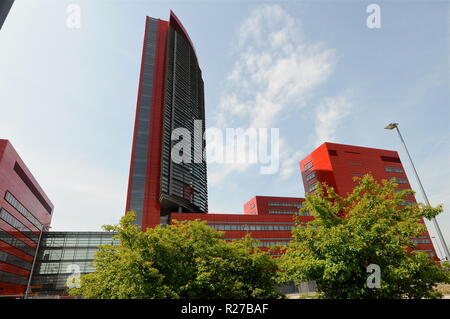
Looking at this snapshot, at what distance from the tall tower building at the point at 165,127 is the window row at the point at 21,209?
83.7 ft

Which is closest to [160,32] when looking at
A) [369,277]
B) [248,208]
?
[248,208]

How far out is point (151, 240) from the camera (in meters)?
13.8

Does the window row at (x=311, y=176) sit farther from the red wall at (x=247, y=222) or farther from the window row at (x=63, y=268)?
the window row at (x=63, y=268)

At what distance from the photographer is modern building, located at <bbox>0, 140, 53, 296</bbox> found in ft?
178

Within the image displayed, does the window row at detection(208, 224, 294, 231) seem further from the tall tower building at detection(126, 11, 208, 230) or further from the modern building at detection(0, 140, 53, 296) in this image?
the modern building at detection(0, 140, 53, 296)

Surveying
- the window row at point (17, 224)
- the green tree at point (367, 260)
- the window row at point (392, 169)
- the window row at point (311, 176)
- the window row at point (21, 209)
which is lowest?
the green tree at point (367, 260)

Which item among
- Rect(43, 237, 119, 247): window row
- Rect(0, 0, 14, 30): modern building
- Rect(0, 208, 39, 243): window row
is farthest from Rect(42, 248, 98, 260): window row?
Rect(0, 0, 14, 30): modern building

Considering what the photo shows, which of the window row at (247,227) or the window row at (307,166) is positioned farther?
the window row at (307,166)

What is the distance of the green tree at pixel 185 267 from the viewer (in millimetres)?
12344

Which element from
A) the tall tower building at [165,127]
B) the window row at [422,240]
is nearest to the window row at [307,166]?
the window row at [422,240]

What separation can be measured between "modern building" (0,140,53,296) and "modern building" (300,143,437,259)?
85.3 meters
